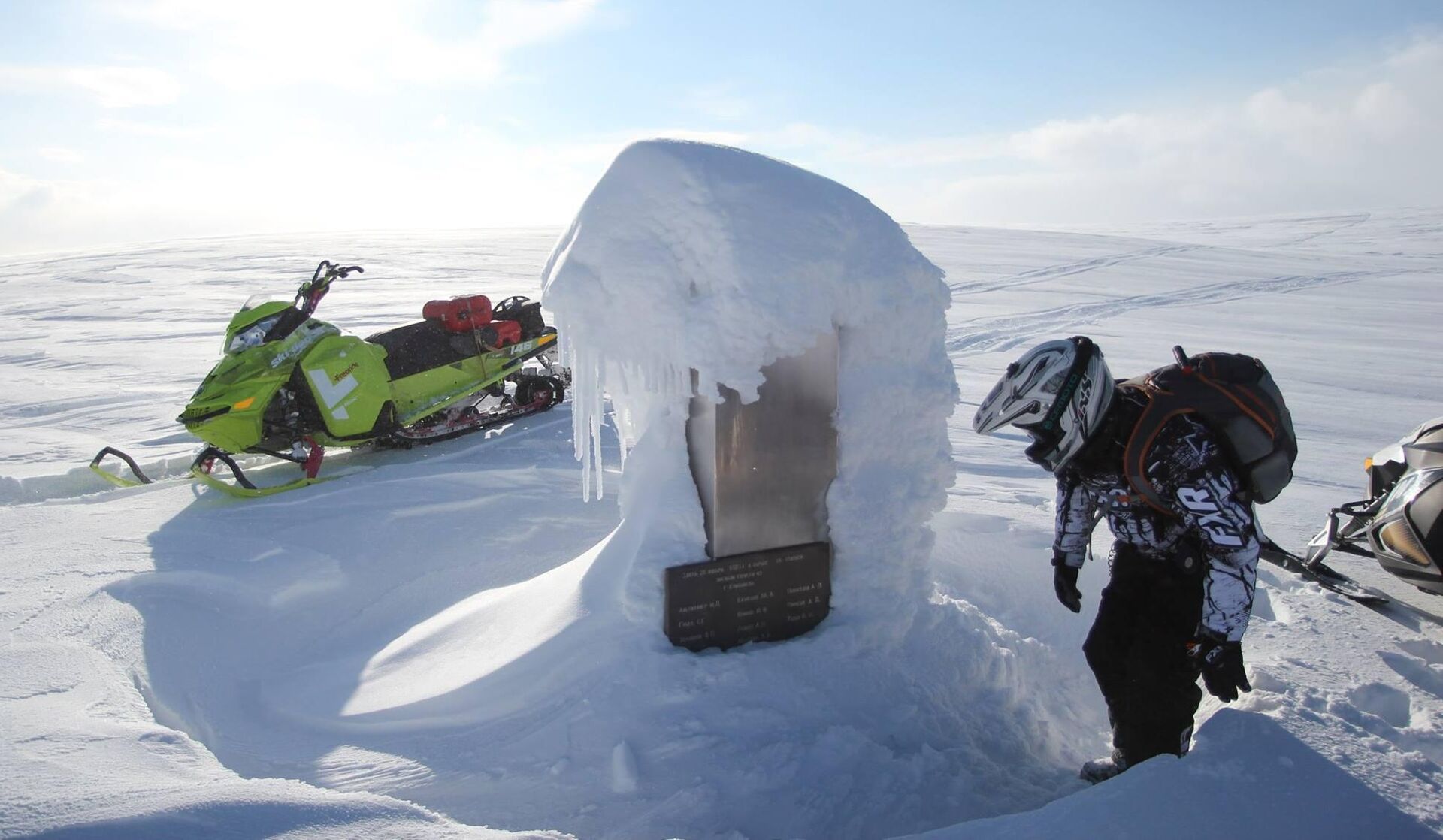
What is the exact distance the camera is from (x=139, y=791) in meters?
1.91

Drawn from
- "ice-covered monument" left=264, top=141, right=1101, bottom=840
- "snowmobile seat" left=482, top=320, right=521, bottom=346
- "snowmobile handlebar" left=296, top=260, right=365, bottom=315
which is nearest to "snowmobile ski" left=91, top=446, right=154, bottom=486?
"snowmobile handlebar" left=296, top=260, right=365, bottom=315

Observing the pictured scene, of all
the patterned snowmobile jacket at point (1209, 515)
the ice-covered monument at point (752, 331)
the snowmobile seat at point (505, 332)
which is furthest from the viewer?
the snowmobile seat at point (505, 332)

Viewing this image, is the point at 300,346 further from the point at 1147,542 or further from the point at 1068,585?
the point at 1147,542

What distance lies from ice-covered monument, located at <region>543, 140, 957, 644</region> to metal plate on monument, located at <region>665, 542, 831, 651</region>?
0.07 metres

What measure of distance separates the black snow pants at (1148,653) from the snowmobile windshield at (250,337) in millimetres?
5337

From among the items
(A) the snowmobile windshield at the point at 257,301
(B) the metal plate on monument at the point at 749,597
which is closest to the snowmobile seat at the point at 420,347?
(A) the snowmobile windshield at the point at 257,301

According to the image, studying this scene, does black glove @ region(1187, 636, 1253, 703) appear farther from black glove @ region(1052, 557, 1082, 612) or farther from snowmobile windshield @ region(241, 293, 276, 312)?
snowmobile windshield @ region(241, 293, 276, 312)

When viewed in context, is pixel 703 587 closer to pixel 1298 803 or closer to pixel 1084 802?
pixel 1084 802

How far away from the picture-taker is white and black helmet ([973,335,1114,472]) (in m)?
2.54

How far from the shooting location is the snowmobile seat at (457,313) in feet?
22.6

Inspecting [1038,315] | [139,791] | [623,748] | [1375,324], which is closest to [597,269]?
[623,748]

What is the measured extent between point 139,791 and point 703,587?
5.49ft

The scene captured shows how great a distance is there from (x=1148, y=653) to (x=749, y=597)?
1314 mm

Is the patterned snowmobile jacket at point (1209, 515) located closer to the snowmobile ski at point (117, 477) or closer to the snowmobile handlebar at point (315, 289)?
the snowmobile handlebar at point (315, 289)
